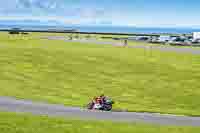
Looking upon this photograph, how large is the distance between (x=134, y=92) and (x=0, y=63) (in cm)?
2221

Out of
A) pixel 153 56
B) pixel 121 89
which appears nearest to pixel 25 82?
pixel 121 89

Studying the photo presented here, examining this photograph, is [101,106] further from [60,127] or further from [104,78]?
[104,78]

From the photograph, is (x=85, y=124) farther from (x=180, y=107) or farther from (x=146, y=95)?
(x=146, y=95)

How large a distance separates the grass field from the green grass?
42.5ft

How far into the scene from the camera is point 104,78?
55.1 meters

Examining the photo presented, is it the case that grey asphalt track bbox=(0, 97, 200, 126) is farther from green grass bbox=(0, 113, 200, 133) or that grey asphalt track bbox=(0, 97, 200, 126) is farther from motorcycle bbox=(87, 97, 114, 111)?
green grass bbox=(0, 113, 200, 133)

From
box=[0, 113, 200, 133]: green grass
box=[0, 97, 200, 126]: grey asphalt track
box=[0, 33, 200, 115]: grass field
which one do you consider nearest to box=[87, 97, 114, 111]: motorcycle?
box=[0, 97, 200, 126]: grey asphalt track

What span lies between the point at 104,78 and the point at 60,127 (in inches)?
1201

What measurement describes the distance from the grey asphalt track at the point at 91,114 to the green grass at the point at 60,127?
15.8 ft

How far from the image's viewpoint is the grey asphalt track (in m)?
32.7

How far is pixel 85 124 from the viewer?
→ 2655 centimetres

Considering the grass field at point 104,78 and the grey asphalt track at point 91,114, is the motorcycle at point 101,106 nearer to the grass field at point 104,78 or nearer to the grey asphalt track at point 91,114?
the grey asphalt track at point 91,114

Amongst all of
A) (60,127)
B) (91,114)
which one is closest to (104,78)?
(91,114)

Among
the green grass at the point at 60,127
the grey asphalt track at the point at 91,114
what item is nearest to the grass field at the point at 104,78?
the grey asphalt track at the point at 91,114
